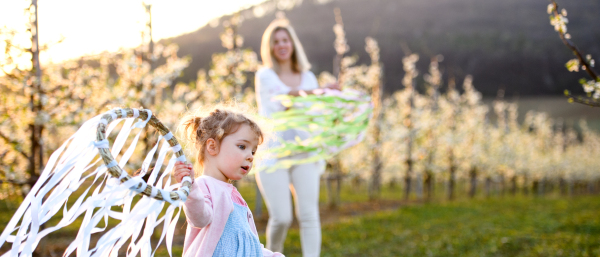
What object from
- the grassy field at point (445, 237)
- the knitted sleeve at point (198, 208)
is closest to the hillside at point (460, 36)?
the grassy field at point (445, 237)

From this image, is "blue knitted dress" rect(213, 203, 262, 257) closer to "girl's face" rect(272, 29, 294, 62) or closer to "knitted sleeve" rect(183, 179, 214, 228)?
"knitted sleeve" rect(183, 179, 214, 228)

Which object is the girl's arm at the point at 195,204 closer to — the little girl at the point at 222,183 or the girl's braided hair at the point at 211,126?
the little girl at the point at 222,183

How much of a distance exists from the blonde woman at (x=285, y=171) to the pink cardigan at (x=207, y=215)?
53.6 inches

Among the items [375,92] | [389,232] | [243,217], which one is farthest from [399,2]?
[243,217]

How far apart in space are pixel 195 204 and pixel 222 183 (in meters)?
0.25

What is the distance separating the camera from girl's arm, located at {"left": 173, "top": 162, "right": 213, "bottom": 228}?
148 cm

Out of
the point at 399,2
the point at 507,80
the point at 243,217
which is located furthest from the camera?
the point at 399,2

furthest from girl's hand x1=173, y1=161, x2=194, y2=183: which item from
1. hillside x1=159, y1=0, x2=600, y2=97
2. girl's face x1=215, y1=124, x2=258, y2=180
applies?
hillside x1=159, y1=0, x2=600, y2=97

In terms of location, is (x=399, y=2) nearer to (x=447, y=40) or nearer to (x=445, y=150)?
(x=447, y=40)

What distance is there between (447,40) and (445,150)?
205 ft

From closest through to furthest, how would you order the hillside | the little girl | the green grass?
1. the little girl
2. the green grass
3. the hillside

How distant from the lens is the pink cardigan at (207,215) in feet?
5.07

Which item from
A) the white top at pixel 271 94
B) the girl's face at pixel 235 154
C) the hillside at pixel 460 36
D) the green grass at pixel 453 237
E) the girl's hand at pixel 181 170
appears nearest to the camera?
the girl's hand at pixel 181 170

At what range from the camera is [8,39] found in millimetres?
4113
